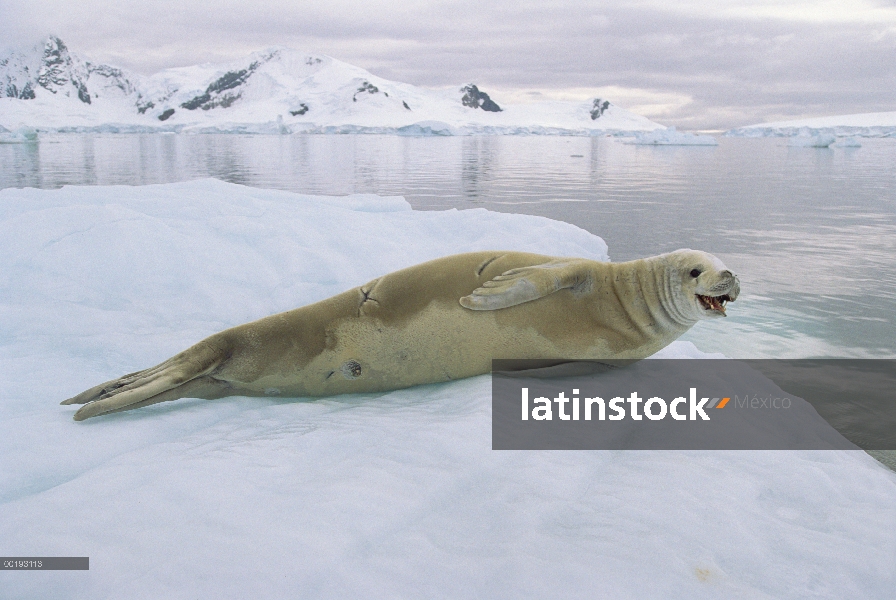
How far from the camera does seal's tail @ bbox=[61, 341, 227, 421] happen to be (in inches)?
106

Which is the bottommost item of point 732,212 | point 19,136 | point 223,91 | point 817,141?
point 732,212

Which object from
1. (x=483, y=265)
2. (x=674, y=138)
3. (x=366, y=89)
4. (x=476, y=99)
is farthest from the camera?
(x=476, y=99)

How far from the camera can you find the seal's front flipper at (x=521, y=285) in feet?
9.31

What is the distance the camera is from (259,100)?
130 m

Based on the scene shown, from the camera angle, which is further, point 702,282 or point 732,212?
point 732,212

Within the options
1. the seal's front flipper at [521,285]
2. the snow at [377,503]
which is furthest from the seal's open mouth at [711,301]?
the snow at [377,503]

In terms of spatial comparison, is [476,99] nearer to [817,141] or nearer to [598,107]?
[598,107]

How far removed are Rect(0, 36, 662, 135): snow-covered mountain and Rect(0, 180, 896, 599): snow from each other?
62.6m

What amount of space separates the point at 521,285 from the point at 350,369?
2.84 ft

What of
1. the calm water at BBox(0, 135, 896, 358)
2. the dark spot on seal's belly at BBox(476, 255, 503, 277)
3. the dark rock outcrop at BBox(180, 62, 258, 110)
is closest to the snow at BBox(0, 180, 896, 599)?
the dark spot on seal's belly at BBox(476, 255, 503, 277)

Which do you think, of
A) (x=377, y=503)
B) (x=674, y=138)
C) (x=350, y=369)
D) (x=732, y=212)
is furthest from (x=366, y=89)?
(x=377, y=503)

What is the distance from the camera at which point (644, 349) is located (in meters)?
3.09

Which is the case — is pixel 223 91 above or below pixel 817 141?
above

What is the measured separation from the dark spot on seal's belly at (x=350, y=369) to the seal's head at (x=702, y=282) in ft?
4.89
